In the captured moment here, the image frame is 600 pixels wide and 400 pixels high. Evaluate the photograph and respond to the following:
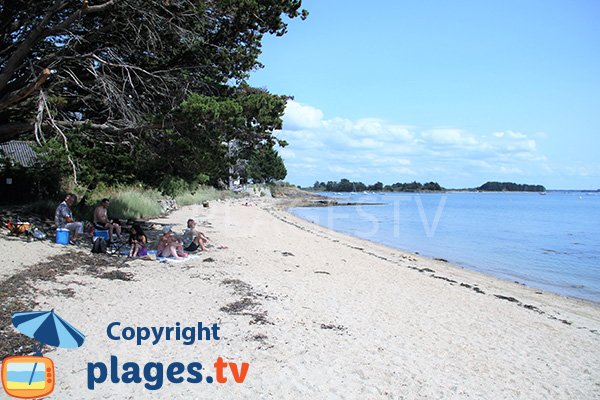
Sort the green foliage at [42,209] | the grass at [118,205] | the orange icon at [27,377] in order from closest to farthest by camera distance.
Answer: the orange icon at [27,377] < the green foliage at [42,209] < the grass at [118,205]

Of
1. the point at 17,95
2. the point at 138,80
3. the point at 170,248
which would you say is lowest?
the point at 170,248

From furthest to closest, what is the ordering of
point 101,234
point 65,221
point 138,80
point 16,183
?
point 16,183 < point 138,80 < point 101,234 < point 65,221

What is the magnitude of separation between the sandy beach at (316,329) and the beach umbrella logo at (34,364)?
5.6 inches

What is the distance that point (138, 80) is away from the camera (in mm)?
11922

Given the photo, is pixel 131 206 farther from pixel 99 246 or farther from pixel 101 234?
pixel 99 246

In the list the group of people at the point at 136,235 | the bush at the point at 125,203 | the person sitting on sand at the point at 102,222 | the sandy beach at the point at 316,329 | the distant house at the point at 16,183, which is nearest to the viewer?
the sandy beach at the point at 316,329

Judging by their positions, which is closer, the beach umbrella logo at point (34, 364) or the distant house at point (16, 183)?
the beach umbrella logo at point (34, 364)

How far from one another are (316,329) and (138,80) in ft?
29.7

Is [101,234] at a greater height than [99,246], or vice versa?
[101,234]

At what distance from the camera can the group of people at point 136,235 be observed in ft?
32.7

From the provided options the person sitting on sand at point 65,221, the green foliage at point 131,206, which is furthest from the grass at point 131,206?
the person sitting on sand at point 65,221

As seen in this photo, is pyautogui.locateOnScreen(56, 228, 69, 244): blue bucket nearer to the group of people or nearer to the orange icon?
the group of people

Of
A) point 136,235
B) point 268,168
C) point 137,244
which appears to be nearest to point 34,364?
point 137,244

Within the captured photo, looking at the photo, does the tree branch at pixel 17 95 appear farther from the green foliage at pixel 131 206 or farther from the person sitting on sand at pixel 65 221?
the green foliage at pixel 131 206
